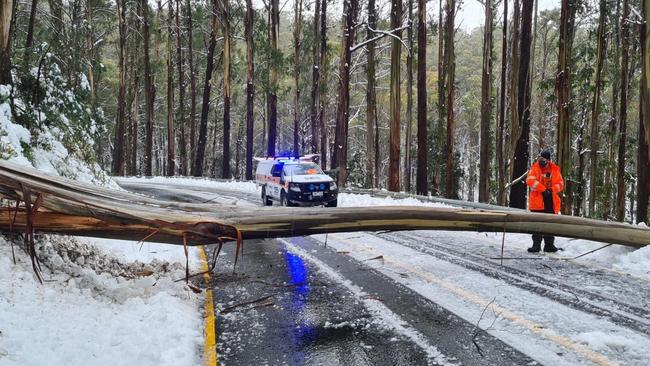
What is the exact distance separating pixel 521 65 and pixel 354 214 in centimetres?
1106

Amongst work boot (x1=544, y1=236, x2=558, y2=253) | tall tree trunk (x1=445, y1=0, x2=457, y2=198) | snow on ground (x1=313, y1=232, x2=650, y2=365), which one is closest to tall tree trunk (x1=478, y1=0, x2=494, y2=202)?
tall tree trunk (x1=445, y1=0, x2=457, y2=198)

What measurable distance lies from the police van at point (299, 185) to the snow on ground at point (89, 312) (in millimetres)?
8898

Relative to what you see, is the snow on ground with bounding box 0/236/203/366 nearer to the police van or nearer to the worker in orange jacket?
the worker in orange jacket

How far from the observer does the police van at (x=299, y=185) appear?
1556 cm

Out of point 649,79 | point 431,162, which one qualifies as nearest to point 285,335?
point 649,79

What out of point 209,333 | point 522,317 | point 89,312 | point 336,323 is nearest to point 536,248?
point 522,317

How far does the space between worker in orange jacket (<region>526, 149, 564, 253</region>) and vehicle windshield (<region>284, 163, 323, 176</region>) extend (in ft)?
29.0

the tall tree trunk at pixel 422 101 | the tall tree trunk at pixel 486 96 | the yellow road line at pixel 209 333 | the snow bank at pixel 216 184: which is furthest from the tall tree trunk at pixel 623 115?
the yellow road line at pixel 209 333

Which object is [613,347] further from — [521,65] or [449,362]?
[521,65]

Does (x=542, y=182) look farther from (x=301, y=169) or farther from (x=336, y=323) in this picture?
(x=301, y=169)

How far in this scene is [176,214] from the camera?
5.94 m

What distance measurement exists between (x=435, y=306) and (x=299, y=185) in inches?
403

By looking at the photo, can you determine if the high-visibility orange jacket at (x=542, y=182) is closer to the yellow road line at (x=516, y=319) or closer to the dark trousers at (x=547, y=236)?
the dark trousers at (x=547, y=236)

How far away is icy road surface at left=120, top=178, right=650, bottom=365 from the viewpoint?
4.42 meters
